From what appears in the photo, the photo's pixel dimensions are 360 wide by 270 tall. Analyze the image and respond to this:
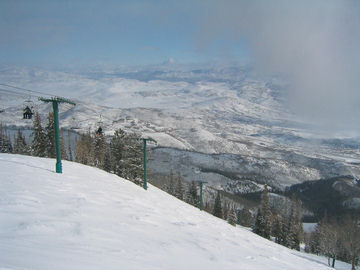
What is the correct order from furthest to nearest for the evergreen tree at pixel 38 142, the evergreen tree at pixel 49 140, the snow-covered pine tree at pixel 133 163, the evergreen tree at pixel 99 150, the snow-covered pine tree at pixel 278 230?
the snow-covered pine tree at pixel 278 230 → the evergreen tree at pixel 99 150 → the evergreen tree at pixel 49 140 → the evergreen tree at pixel 38 142 → the snow-covered pine tree at pixel 133 163

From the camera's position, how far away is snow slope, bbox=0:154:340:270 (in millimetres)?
5660

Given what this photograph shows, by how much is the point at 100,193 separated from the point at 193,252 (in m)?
6.51

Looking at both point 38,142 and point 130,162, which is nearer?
point 130,162

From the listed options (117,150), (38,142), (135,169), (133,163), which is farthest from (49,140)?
(135,169)

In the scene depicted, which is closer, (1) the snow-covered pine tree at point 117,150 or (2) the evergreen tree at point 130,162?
(2) the evergreen tree at point 130,162

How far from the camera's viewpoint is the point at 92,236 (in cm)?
738

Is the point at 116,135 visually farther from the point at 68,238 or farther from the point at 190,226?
the point at 68,238

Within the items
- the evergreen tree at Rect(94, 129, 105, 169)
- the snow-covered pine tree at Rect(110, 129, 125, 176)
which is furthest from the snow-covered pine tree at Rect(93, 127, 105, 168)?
the snow-covered pine tree at Rect(110, 129, 125, 176)

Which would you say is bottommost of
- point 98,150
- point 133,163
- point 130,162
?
point 98,150

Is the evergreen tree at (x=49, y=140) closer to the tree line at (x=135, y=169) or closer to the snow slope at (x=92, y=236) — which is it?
the tree line at (x=135, y=169)

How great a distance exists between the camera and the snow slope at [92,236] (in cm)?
566

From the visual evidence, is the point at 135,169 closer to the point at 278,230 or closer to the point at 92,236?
the point at 92,236

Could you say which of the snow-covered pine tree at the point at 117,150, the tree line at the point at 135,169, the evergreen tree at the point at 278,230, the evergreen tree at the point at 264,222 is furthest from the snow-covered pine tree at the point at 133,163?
the evergreen tree at the point at 278,230

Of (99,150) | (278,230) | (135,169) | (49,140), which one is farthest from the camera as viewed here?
(278,230)
